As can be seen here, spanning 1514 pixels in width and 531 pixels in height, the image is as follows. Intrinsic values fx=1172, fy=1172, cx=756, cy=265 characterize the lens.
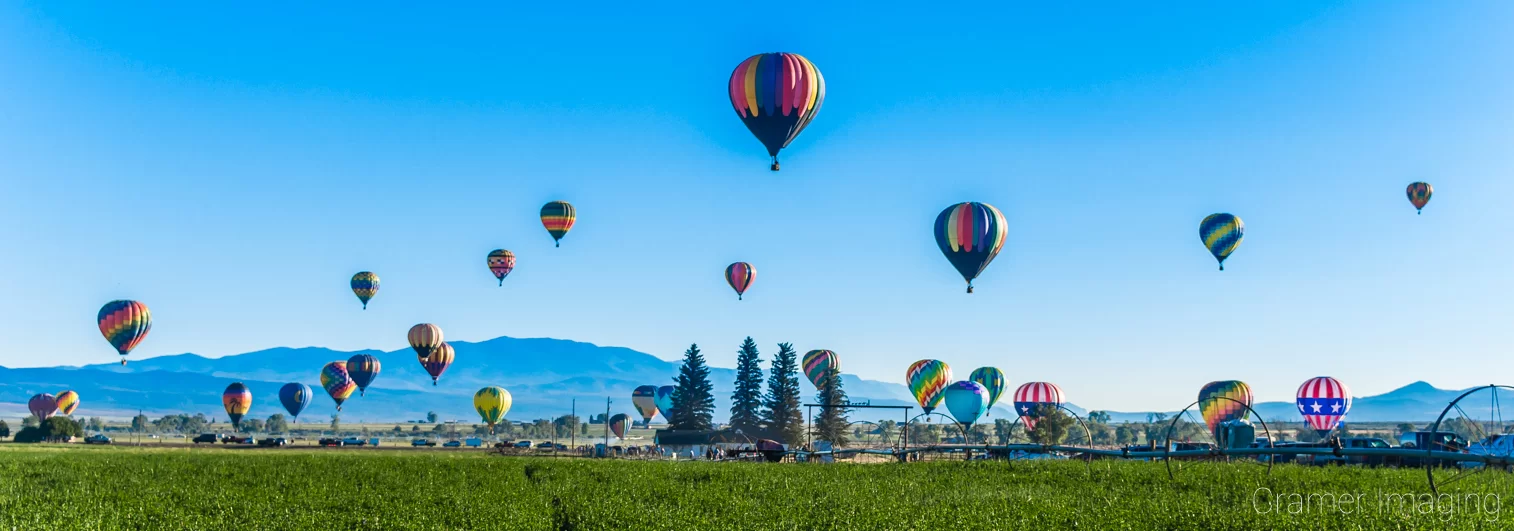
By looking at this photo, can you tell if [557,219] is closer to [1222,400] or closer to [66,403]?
[1222,400]

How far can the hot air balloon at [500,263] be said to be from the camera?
11669 cm

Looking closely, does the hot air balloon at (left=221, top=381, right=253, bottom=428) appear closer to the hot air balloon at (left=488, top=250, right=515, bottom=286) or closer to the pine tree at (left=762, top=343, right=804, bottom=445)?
the hot air balloon at (left=488, top=250, right=515, bottom=286)

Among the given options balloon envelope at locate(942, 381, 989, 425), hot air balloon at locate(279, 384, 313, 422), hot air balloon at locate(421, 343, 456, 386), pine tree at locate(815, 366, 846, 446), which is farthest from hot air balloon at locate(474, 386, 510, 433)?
balloon envelope at locate(942, 381, 989, 425)

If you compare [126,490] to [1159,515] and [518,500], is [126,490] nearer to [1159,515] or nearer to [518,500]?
[518,500]

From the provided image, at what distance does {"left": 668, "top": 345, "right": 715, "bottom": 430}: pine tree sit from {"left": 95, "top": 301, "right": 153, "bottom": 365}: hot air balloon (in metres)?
70.2

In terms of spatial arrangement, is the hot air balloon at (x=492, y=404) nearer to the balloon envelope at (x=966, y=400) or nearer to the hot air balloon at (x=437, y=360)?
the hot air balloon at (x=437, y=360)

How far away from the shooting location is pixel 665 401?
548 feet

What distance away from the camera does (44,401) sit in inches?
6821

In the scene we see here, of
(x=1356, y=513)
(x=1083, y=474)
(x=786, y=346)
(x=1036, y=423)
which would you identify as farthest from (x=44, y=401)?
(x=1356, y=513)

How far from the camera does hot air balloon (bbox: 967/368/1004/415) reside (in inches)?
4798

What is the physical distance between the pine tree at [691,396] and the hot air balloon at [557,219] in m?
56.7

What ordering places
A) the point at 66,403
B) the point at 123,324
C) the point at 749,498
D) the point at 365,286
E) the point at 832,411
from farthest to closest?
1. the point at 66,403
2. the point at 832,411
3. the point at 365,286
4. the point at 123,324
5. the point at 749,498

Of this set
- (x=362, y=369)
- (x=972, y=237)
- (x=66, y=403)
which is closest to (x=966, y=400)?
(x=972, y=237)

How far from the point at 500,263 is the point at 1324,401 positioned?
77.7 m
